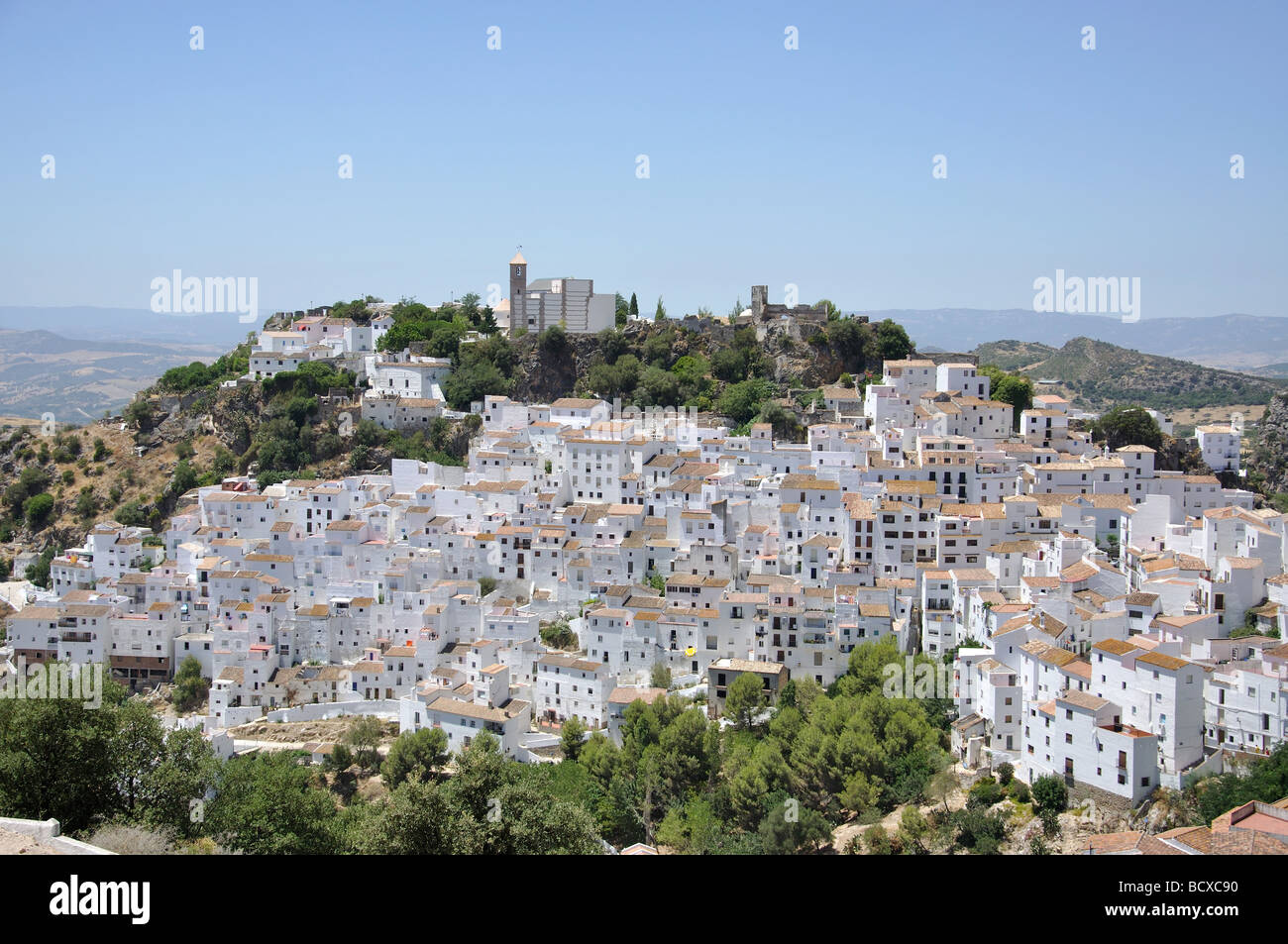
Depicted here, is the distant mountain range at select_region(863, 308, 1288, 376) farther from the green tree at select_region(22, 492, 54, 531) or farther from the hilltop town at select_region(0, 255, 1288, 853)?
the green tree at select_region(22, 492, 54, 531)

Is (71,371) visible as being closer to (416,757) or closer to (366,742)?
(366,742)

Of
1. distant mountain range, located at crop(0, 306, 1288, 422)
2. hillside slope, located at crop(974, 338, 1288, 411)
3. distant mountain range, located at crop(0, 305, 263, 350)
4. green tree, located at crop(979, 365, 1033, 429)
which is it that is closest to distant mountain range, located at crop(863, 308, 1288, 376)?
distant mountain range, located at crop(0, 306, 1288, 422)

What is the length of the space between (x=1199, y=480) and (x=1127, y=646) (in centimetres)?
870

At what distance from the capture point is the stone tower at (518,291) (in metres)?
35.2

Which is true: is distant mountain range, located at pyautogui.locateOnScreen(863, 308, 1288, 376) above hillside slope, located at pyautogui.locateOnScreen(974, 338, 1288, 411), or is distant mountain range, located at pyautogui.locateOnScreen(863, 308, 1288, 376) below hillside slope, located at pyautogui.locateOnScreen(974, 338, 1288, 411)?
above

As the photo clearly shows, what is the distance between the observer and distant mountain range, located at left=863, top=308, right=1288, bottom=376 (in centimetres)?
7406

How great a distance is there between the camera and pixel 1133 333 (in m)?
79.6

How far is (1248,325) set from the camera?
8125 centimetres

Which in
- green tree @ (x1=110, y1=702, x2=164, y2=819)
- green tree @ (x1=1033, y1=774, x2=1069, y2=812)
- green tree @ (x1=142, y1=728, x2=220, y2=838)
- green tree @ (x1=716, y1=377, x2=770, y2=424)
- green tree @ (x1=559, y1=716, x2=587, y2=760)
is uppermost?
green tree @ (x1=716, y1=377, x2=770, y2=424)

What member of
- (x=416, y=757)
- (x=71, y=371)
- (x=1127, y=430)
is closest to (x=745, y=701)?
(x=416, y=757)

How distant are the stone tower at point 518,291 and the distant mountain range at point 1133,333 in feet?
126

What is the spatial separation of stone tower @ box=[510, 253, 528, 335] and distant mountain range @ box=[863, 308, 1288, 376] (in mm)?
38314
